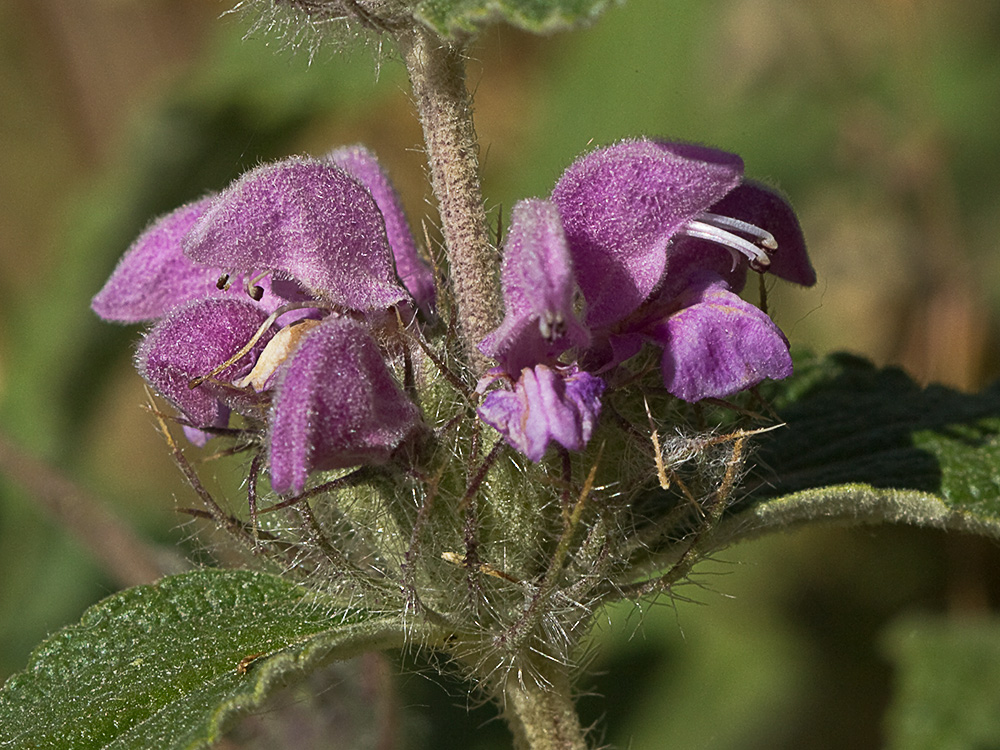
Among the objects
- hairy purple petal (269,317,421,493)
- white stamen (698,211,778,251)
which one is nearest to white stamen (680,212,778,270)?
white stamen (698,211,778,251)

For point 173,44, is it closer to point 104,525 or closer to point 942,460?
point 104,525

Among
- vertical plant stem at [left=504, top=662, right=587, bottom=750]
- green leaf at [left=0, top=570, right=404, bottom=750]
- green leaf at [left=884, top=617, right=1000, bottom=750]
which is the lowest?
green leaf at [left=884, top=617, right=1000, bottom=750]

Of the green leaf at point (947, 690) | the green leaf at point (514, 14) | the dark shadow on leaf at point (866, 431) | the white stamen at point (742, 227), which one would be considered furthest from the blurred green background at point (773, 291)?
the green leaf at point (514, 14)

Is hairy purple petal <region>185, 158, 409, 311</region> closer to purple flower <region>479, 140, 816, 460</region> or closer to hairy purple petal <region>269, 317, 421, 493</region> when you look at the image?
hairy purple petal <region>269, 317, 421, 493</region>

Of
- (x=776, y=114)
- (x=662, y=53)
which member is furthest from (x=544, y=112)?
(x=776, y=114)

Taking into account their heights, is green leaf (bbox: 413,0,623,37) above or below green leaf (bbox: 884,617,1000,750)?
→ above

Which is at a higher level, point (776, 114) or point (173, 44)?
point (173, 44)
